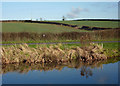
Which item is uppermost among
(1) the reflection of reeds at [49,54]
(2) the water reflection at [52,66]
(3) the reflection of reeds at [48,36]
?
(3) the reflection of reeds at [48,36]

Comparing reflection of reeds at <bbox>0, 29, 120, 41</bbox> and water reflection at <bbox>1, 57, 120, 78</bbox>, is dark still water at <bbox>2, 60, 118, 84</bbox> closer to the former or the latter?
water reflection at <bbox>1, 57, 120, 78</bbox>

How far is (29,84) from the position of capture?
14.2 metres

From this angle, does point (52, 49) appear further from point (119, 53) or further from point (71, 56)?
point (119, 53)

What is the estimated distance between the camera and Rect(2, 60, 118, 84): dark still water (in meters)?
14.9

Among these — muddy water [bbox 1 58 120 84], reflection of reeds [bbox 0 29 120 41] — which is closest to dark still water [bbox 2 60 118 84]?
muddy water [bbox 1 58 120 84]

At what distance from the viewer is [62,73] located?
1695 centimetres

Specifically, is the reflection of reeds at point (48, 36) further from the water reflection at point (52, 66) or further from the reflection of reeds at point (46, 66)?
the water reflection at point (52, 66)

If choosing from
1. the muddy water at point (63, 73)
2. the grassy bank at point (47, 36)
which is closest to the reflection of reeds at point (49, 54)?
the muddy water at point (63, 73)

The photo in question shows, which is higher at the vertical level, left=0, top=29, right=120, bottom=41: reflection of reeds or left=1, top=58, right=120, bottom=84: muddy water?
left=0, top=29, right=120, bottom=41: reflection of reeds

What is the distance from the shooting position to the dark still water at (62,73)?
14898 mm

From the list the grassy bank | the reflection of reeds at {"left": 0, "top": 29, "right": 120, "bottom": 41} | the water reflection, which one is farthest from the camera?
the reflection of reeds at {"left": 0, "top": 29, "right": 120, "bottom": 41}

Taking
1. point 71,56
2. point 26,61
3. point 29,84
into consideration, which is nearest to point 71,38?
point 71,56

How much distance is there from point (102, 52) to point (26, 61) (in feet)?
29.0

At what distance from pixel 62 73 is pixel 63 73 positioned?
9 cm
